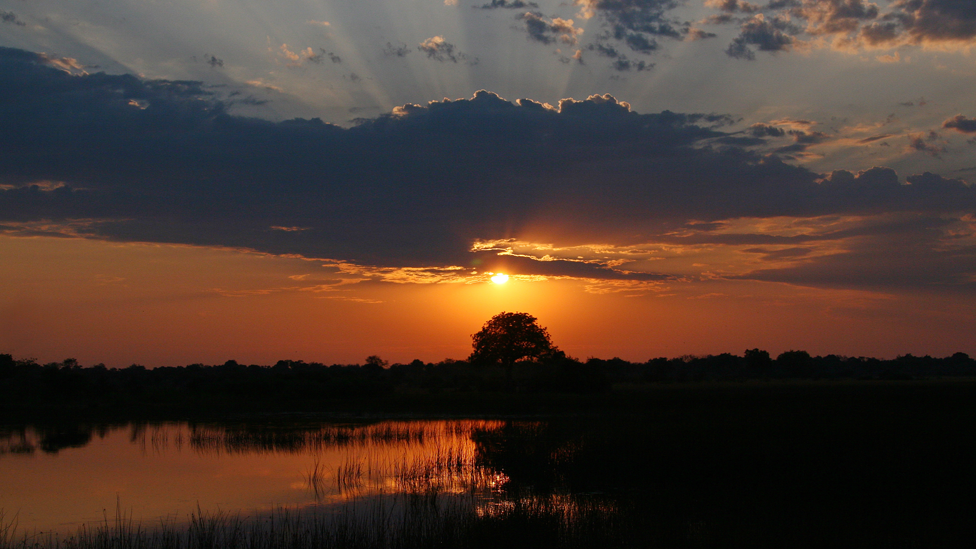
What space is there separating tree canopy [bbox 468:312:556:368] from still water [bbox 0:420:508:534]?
109 feet

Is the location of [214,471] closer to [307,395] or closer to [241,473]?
[241,473]

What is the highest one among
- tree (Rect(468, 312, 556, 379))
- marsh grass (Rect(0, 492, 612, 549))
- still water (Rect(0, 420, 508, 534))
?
tree (Rect(468, 312, 556, 379))

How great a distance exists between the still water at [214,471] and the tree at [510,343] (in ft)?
109

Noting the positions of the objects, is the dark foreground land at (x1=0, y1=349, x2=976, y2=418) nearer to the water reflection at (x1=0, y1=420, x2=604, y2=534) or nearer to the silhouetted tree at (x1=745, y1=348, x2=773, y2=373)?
the water reflection at (x1=0, y1=420, x2=604, y2=534)

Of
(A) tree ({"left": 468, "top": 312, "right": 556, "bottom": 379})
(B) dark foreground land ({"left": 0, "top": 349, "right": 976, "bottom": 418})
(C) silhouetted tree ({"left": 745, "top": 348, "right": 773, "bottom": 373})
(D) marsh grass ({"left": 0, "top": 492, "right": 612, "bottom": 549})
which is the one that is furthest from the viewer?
(C) silhouetted tree ({"left": 745, "top": 348, "right": 773, "bottom": 373})

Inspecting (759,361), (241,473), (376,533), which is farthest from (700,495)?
(759,361)

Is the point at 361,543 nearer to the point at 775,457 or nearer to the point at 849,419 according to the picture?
the point at 775,457

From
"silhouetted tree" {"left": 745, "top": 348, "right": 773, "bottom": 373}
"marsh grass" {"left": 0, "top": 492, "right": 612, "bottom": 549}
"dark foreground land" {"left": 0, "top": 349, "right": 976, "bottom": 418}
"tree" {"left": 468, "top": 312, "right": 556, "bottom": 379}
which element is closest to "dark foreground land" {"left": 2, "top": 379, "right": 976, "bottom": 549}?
"marsh grass" {"left": 0, "top": 492, "right": 612, "bottom": 549}

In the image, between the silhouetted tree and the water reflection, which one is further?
the silhouetted tree

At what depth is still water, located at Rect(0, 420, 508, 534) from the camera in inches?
569

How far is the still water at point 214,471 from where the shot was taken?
14.5 meters

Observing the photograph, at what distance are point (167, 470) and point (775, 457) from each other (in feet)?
56.4

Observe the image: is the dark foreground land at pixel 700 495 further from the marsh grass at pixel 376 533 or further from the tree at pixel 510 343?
the tree at pixel 510 343

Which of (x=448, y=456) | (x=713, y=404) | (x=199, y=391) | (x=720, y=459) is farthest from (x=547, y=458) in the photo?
(x=199, y=391)
